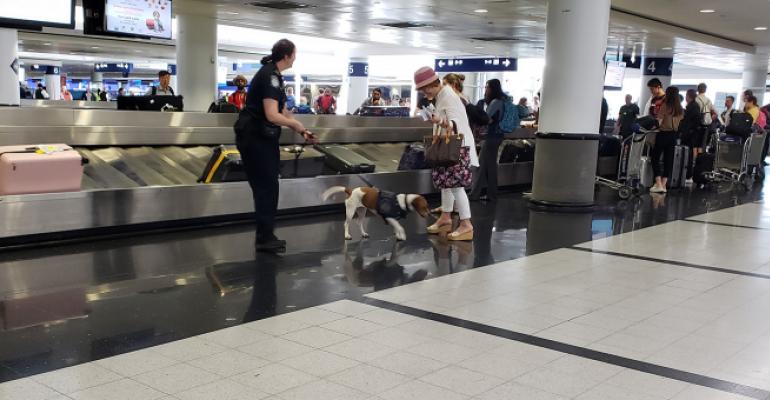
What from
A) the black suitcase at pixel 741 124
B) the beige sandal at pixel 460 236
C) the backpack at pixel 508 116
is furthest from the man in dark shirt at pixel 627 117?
the beige sandal at pixel 460 236

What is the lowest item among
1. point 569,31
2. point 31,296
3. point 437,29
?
point 31,296

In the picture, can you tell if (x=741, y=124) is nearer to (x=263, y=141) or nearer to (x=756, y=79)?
(x=263, y=141)

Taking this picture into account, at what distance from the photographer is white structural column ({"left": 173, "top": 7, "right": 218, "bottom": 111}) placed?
18.5m

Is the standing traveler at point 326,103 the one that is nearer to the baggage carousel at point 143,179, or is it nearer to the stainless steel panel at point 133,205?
the baggage carousel at point 143,179

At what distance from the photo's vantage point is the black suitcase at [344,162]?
9914 millimetres

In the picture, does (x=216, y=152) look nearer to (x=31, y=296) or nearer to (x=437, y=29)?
(x=31, y=296)

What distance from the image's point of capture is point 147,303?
15.6 feet

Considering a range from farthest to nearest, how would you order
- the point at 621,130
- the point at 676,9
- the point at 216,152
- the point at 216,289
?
the point at 676,9
the point at 621,130
the point at 216,152
the point at 216,289

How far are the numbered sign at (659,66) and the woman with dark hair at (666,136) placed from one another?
16.8 metres

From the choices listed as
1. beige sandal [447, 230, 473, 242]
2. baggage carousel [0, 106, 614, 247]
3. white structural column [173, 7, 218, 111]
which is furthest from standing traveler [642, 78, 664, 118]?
white structural column [173, 7, 218, 111]

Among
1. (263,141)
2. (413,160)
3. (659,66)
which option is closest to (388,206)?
(263,141)

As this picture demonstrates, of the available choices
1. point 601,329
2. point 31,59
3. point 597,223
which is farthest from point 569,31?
point 31,59

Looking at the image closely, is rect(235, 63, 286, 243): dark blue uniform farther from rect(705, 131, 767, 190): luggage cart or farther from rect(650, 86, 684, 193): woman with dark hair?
rect(705, 131, 767, 190): luggage cart

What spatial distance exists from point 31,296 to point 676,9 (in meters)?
15.4
